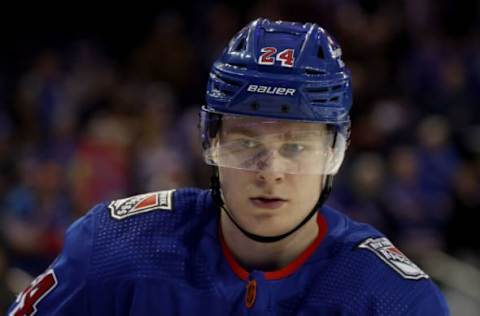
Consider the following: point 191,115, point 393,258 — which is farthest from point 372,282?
point 191,115

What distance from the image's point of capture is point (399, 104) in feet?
27.1

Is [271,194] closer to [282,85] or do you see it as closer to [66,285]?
[282,85]

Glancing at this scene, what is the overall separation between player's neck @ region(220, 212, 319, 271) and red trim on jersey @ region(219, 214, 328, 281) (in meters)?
0.01

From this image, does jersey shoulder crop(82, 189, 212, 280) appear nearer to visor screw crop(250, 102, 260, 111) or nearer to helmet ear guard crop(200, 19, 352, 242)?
helmet ear guard crop(200, 19, 352, 242)

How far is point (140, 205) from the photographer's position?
2910 mm

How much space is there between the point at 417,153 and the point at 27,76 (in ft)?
9.92

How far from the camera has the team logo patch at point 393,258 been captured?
265 cm

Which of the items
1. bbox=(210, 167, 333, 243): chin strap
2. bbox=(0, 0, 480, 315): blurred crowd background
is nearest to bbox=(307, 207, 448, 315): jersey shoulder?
bbox=(210, 167, 333, 243): chin strap

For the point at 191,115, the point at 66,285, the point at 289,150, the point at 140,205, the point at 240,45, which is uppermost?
the point at 240,45

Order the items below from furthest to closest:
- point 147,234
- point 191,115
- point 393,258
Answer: point 191,115, point 147,234, point 393,258

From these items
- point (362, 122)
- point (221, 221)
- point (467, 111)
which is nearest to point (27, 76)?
point (362, 122)

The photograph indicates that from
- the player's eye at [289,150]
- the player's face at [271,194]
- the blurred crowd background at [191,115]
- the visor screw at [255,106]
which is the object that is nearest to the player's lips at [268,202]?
the player's face at [271,194]

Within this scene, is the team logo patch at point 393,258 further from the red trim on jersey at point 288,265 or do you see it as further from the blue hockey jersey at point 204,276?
the red trim on jersey at point 288,265

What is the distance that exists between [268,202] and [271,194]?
25 millimetres
